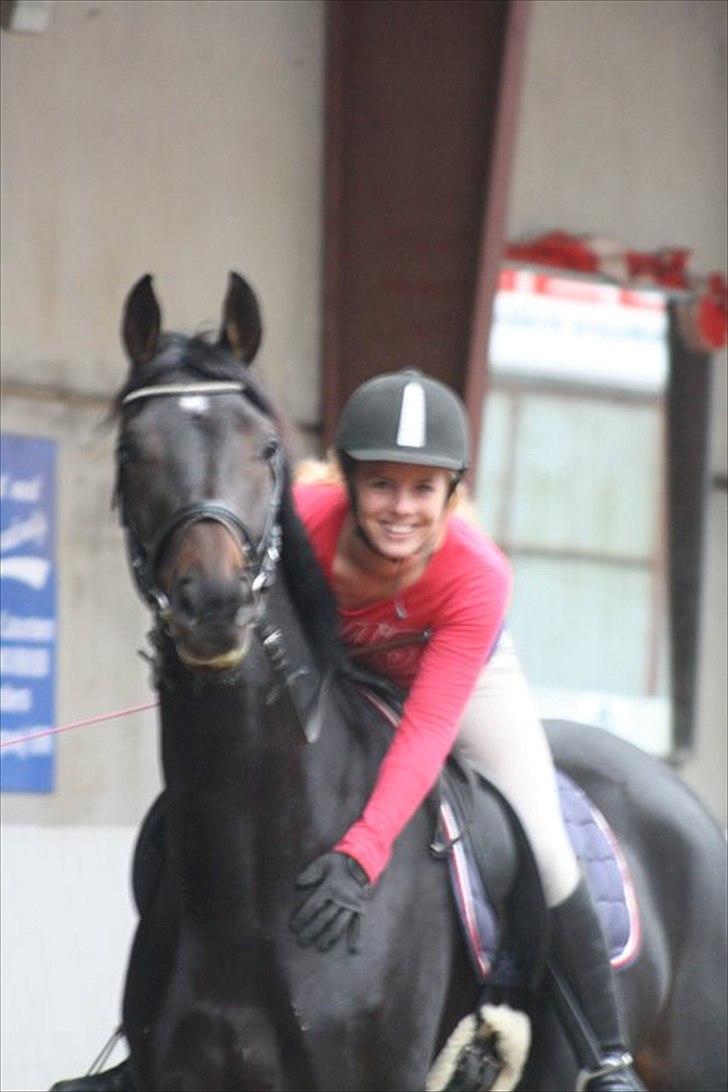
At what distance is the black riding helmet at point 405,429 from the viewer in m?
4.44

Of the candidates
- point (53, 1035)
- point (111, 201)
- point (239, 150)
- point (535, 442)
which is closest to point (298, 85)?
point (239, 150)

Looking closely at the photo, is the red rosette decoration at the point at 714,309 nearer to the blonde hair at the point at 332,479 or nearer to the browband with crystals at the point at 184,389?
Answer: the blonde hair at the point at 332,479

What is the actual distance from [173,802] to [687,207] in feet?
22.8

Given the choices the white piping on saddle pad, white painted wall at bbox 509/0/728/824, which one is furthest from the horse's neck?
white painted wall at bbox 509/0/728/824

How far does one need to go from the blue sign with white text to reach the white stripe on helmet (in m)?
4.05

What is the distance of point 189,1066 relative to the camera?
13.8 ft

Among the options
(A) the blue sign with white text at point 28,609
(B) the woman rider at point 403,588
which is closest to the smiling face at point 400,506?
(B) the woman rider at point 403,588

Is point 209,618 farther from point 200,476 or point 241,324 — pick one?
point 241,324

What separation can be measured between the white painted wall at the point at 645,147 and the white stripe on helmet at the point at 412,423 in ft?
18.8

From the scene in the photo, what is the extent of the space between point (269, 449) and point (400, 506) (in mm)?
347

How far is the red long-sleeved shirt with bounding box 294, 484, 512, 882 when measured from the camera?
14.3ft

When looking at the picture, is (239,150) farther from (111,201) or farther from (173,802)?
(173,802)

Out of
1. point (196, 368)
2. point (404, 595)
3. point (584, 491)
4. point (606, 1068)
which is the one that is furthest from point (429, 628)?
point (584, 491)

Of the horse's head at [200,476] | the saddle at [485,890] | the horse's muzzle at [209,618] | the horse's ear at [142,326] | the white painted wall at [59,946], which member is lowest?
the white painted wall at [59,946]
